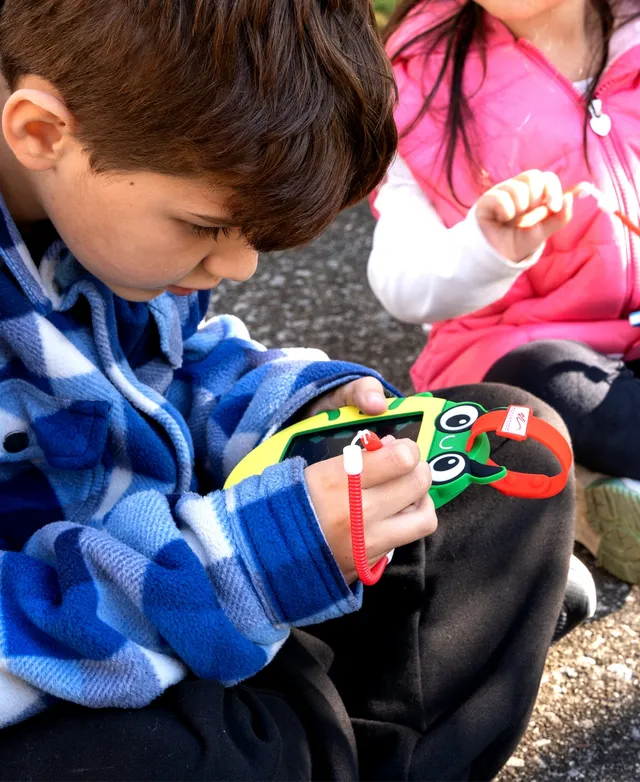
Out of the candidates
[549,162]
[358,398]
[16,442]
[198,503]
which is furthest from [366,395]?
[549,162]

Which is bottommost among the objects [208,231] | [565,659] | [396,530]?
[565,659]

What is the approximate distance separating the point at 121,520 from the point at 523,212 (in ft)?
2.08

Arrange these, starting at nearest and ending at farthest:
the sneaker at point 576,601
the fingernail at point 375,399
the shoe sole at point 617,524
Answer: the fingernail at point 375,399, the sneaker at point 576,601, the shoe sole at point 617,524

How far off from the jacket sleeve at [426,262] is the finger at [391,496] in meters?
0.50

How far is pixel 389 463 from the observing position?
79 centimetres

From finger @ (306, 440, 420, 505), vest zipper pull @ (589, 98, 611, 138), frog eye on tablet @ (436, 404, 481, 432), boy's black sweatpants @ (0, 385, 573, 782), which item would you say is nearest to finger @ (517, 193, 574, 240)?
vest zipper pull @ (589, 98, 611, 138)

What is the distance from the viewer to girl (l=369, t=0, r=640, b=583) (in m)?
1.23

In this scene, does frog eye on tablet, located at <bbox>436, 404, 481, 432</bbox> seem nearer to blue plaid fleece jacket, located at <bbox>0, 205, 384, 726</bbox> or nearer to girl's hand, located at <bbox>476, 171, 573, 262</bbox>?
blue plaid fleece jacket, located at <bbox>0, 205, 384, 726</bbox>

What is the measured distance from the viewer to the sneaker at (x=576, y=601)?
3.49 ft

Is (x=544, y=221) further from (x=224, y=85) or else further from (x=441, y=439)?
(x=224, y=85)

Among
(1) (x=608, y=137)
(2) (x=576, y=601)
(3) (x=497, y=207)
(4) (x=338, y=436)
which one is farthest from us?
(1) (x=608, y=137)

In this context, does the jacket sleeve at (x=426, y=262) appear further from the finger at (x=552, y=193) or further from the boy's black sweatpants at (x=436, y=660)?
the boy's black sweatpants at (x=436, y=660)

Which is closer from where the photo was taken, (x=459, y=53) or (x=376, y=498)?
(x=376, y=498)

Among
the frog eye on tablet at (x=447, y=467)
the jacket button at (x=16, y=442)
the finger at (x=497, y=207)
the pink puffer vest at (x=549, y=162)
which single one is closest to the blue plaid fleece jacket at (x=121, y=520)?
the jacket button at (x=16, y=442)
